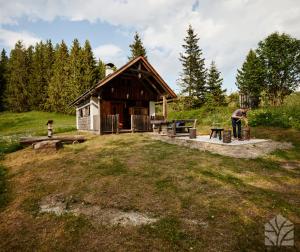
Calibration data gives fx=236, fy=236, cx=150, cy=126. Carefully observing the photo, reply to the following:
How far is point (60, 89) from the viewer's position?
152ft

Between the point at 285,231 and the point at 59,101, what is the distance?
47.0m

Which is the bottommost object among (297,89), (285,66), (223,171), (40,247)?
(40,247)

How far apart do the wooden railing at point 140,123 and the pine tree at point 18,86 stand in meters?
39.4

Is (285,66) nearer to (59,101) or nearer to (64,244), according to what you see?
(64,244)

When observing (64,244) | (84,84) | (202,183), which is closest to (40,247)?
(64,244)

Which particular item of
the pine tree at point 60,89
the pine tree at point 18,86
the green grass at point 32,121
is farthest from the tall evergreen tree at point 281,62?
the pine tree at point 18,86

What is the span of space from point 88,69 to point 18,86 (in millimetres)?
17227

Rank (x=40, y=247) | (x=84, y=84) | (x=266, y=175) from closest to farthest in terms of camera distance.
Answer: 1. (x=40, y=247)
2. (x=266, y=175)
3. (x=84, y=84)

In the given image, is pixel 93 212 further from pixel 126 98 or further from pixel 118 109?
pixel 126 98

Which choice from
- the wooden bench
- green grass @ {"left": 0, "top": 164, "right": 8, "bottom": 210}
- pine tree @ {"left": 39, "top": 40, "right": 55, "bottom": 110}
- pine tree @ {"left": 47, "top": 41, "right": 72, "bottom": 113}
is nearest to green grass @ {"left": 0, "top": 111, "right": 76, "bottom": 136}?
pine tree @ {"left": 47, "top": 41, "right": 72, "bottom": 113}

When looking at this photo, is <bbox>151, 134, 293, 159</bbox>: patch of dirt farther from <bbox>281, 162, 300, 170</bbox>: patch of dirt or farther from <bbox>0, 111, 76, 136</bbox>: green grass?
<bbox>0, 111, 76, 136</bbox>: green grass

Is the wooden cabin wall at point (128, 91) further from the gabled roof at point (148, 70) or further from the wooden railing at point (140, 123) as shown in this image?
the wooden railing at point (140, 123)

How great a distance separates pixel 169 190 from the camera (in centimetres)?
630

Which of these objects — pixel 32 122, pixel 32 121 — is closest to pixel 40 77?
pixel 32 121
